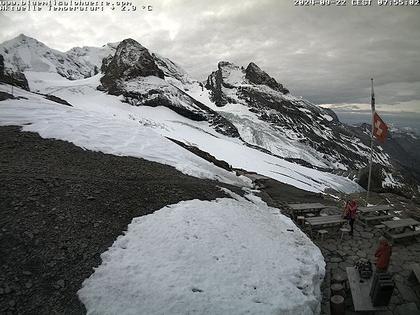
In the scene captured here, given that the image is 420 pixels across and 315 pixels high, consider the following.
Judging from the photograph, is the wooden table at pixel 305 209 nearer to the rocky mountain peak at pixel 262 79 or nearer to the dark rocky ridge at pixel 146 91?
the dark rocky ridge at pixel 146 91

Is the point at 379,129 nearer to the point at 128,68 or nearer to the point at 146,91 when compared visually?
the point at 146,91

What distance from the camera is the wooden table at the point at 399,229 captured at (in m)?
15.1

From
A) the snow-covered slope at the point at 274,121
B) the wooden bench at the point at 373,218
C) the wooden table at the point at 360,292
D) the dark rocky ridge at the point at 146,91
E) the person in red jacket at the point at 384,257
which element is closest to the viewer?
the wooden table at the point at 360,292

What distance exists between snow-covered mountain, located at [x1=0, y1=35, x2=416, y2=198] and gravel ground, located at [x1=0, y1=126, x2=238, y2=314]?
51.0 feet

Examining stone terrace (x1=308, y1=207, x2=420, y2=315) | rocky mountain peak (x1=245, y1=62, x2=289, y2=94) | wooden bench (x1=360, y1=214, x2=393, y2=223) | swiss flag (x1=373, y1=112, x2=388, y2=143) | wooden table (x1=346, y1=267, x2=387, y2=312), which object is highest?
rocky mountain peak (x1=245, y1=62, x2=289, y2=94)

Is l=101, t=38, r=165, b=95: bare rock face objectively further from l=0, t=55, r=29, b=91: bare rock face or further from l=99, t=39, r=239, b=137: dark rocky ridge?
l=0, t=55, r=29, b=91: bare rock face

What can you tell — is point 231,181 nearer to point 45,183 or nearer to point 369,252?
point 369,252

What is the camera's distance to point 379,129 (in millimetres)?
18453

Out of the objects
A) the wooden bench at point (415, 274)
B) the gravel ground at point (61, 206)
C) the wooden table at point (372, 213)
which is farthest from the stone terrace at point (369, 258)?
the gravel ground at point (61, 206)

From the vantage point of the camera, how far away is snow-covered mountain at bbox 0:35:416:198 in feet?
123

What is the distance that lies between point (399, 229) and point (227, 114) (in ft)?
238

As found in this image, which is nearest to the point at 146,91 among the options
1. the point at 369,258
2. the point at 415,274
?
the point at 369,258

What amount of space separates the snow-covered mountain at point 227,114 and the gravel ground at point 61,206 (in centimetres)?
1555

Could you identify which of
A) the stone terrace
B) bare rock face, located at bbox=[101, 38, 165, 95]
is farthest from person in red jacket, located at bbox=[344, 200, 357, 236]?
bare rock face, located at bbox=[101, 38, 165, 95]
